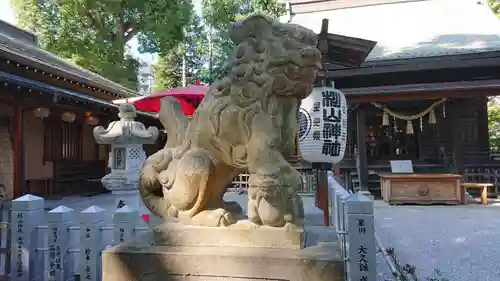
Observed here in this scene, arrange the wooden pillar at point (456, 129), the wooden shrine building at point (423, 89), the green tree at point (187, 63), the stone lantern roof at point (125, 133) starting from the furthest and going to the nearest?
the green tree at point (187, 63) → the wooden pillar at point (456, 129) → the wooden shrine building at point (423, 89) → the stone lantern roof at point (125, 133)

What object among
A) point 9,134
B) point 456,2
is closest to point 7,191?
point 9,134

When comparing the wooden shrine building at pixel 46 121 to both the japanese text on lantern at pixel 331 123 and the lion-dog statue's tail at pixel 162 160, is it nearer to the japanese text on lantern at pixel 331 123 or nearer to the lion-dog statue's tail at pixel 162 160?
the lion-dog statue's tail at pixel 162 160

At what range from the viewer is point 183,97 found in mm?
6449

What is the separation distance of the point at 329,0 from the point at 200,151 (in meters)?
14.5

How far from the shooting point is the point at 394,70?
9773mm

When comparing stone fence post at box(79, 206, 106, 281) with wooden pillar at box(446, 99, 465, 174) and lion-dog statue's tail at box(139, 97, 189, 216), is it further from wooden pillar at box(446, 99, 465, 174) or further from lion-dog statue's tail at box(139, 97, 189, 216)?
wooden pillar at box(446, 99, 465, 174)

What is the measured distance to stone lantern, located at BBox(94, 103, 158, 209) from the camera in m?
5.18

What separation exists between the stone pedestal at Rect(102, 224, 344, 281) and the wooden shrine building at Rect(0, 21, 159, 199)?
19.5ft

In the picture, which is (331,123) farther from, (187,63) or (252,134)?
(187,63)

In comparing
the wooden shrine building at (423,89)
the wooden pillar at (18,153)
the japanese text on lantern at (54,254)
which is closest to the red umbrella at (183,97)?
the wooden pillar at (18,153)

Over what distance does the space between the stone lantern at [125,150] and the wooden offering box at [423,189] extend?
6426 mm

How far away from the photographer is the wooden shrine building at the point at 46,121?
751cm

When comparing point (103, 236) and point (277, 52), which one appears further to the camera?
point (103, 236)

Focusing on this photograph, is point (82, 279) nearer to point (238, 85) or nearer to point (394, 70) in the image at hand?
point (238, 85)
